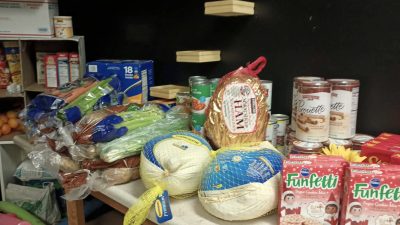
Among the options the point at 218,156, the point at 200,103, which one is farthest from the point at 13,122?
the point at 218,156

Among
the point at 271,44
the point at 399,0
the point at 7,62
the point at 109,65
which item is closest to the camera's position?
the point at 399,0

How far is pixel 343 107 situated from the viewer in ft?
3.22

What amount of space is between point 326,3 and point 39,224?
5.37ft

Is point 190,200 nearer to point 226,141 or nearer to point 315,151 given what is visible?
point 226,141

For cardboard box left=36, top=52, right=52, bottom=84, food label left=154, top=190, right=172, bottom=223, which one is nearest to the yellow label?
food label left=154, top=190, right=172, bottom=223

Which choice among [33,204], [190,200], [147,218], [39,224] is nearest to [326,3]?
[190,200]

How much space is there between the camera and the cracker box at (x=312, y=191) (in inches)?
27.9

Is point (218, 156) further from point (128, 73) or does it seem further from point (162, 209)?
point (128, 73)

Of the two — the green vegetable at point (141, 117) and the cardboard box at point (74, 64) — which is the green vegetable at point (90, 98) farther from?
the cardboard box at point (74, 64)

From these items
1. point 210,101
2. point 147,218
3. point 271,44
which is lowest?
point 147,218

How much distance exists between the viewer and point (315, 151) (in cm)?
93

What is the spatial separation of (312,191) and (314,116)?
0.98 feet

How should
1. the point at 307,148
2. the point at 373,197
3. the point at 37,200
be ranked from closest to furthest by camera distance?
the point at 373,197 → the point at 307,148 → the point at 37,200

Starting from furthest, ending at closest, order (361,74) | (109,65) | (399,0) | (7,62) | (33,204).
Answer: (7,62), (33,204), (109,65), (361,74), (399,0)
